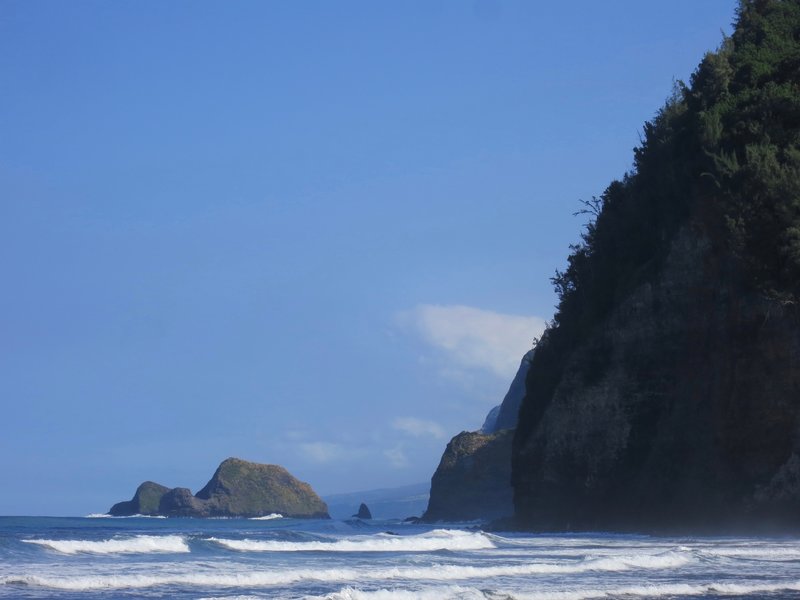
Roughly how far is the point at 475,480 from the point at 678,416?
45.3 meters

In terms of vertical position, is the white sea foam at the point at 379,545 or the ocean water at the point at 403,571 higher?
the white sea foam at the point at 379,545

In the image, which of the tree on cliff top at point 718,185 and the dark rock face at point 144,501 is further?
the dark rock face at point 144,501

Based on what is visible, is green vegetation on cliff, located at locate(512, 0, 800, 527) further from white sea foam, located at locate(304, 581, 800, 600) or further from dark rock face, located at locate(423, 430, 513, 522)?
dark rock face, located at locate(423, 430, 513, 522)

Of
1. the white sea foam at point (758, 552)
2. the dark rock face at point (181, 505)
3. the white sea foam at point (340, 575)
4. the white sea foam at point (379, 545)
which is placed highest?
the dark rock face at point (181, 505)

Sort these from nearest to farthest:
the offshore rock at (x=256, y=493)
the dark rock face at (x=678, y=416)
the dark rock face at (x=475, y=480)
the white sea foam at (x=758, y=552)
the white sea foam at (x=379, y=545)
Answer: the white sea foam at (x=758, y=552)
the white sea foam at (x=379, y=545)
the dark rock face at (x=678, y=416)
the dark rock face at (x=475, y=480)
the offshore rock at (x=256, y=493)

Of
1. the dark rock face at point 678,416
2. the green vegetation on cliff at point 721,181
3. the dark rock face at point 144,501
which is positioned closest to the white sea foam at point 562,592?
the dark rock face at point 678,416

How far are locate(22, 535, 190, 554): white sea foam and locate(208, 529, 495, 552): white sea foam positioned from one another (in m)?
1.66

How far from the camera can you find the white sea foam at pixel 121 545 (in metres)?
29.1

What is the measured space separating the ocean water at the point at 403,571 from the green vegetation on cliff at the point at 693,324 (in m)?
4.73

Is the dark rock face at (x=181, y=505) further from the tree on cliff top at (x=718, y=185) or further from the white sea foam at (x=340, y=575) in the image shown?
the white sea foam at (x=340, y=575)

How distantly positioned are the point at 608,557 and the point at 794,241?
14.1m

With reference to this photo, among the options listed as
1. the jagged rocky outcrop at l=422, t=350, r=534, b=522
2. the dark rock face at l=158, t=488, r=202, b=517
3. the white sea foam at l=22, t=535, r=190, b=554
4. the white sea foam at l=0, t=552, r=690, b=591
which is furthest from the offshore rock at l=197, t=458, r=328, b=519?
the white sea foam at l=0, t=552, r=690, b=591

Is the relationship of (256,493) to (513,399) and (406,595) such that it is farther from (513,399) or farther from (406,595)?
(406,595)

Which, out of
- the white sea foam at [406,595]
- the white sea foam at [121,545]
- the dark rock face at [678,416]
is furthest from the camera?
the dark rock face at [678,416]
